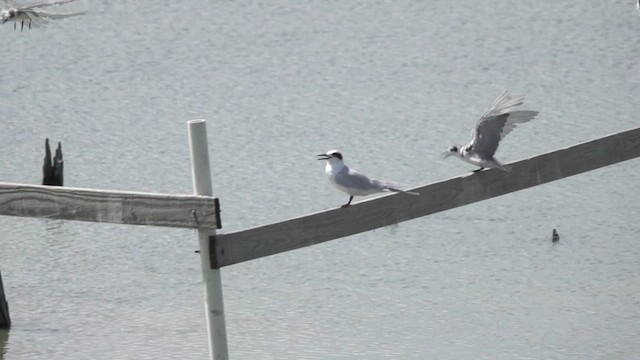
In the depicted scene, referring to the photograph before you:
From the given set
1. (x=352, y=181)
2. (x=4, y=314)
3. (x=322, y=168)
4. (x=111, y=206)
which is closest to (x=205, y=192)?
(x=111, y=206)

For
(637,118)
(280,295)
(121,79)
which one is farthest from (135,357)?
(121,79)

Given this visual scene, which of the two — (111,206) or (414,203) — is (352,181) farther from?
(111,206)

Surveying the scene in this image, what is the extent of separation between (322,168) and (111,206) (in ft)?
28.1

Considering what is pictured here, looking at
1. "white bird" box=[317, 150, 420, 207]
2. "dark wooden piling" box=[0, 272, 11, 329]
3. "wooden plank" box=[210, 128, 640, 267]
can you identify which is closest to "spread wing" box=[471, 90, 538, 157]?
"wooden plank" box=[210, 128, 640, 267]

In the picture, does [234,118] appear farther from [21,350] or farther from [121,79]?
[21,350]

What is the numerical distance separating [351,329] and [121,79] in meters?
9.87

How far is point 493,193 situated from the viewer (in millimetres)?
6949

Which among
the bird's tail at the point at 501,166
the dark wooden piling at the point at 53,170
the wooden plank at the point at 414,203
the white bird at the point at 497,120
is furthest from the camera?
the dark wooden piling at the point at 53,170

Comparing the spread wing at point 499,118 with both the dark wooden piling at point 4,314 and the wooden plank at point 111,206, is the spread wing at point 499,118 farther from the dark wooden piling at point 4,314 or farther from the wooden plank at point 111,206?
the dark wooden piling at point 4,314

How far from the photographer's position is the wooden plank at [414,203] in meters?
6.29

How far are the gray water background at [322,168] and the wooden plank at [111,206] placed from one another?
365 centimetres

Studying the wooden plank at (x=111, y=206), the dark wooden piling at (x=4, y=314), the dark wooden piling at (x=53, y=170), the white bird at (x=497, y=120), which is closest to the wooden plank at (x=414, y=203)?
the wooden plank at (x=111, y=206)

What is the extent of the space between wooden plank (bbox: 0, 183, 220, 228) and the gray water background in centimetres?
365

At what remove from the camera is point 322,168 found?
1498 centimetres
